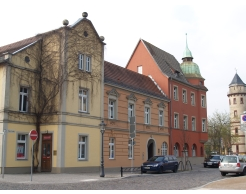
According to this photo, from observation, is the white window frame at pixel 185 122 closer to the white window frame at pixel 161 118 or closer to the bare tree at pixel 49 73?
the white window frame at pixel 161 118

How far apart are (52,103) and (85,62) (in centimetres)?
457

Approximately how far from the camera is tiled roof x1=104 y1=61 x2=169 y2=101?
3209cm

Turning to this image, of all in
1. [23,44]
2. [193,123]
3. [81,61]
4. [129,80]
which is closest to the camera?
[81,61]

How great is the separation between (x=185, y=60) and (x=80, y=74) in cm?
2429

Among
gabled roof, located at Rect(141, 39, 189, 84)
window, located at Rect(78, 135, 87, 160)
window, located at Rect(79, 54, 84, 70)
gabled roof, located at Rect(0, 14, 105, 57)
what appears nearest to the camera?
gabled roof, located at Rect(0, 14, 105, 57)

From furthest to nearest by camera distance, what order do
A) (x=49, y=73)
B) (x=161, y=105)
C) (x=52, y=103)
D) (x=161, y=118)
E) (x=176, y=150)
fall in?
(x=176, y=150) → (x=161, y=118) → (x=161, y=105) → (x=49, y=73) → (x=52, y=103)

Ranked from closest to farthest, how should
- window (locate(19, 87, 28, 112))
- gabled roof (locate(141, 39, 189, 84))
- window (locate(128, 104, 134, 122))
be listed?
window (locate(19, 87, 28, 112)) < window (locate(128, 104, 134, 122)) < gabled roof (locate(141, 39, 189, 84))

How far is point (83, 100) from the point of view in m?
27.9

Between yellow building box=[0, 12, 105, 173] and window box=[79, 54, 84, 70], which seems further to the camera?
window box=[79, 54, 84, 70]

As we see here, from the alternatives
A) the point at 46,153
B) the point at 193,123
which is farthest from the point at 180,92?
the point at 46,153

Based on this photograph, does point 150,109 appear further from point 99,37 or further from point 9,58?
point 9,58

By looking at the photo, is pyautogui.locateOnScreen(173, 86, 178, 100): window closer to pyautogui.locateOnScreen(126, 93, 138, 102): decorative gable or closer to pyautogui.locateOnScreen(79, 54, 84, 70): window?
pyautogui.locateOnScreen(126, 93, 138, 102): decorative gable

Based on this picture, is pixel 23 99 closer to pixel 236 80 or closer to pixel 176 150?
pixel 176 150

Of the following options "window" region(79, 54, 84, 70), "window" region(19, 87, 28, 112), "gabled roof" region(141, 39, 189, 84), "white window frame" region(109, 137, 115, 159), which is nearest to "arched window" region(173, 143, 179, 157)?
"gabled roof" region(141, 39, 189, 84)
